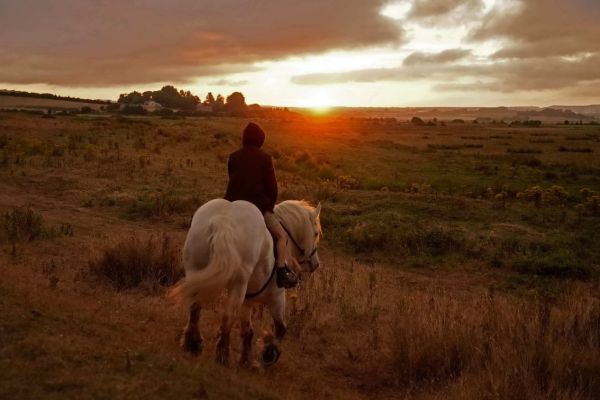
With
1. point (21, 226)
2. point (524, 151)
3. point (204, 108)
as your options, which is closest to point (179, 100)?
point (204, 108)

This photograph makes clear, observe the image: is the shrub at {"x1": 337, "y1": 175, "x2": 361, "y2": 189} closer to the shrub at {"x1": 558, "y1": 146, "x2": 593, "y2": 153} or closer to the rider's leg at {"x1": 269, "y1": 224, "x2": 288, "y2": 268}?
the rider's leg at {"x1": 269, "y1": 224, "x2": 288, "y2": 268}

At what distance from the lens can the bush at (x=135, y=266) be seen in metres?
9.34

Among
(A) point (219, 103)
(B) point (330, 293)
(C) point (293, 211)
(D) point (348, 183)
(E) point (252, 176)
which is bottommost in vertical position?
(B) point (330, 293)

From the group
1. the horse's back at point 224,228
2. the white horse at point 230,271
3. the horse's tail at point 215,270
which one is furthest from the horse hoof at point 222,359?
the horse's back at point 224,228

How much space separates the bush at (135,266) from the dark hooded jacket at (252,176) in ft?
11.6

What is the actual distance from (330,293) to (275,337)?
2942 millimetres

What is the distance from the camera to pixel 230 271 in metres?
5.42

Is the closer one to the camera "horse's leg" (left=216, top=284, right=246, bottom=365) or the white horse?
the white horse

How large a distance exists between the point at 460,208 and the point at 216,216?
41.2 ft

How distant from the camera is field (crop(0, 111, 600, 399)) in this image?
16.9 feet

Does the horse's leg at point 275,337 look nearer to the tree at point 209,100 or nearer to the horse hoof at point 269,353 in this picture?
the horse hoof at point 269,353

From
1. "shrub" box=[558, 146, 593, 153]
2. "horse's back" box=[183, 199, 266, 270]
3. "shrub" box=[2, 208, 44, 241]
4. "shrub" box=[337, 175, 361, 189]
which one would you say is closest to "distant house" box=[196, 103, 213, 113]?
"shrub" box=[558, 146, 593, 153]

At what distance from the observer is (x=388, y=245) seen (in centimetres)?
1375

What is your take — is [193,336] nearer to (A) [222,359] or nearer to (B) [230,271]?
(A) [222,359]
